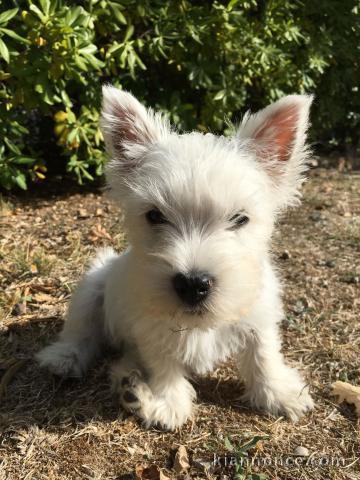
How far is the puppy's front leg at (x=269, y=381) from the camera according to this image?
9.43 ft

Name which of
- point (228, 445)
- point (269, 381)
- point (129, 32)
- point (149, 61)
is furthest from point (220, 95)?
point (228, 445)

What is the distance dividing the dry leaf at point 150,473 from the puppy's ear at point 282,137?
1.67m

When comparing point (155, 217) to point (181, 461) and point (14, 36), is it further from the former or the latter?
point (14, 36)

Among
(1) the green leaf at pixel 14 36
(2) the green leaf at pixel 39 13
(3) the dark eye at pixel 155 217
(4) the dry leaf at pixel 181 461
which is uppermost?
(2) the green leaf at pixel 39 13

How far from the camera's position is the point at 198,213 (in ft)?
8.14

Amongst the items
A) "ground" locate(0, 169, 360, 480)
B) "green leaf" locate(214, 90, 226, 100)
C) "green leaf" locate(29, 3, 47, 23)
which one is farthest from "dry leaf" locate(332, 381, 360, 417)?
"green leaf" locate(214, 90, 226, 100)

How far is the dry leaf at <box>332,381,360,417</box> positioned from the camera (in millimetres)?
2857

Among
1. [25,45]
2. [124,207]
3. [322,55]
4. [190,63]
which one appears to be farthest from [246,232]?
[322,55]

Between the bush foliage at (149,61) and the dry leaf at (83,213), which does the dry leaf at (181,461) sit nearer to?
the bush foliage at (149,61)

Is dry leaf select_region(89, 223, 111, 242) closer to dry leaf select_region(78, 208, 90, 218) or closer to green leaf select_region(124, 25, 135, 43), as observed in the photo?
dry leaf select_region(78, 208, 90, 218)

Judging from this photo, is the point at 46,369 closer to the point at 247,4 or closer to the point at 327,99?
the point at 247,4

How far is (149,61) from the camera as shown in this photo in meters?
6.36

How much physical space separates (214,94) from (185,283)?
180 inches

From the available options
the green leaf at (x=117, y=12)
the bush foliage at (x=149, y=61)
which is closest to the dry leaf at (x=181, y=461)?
the bush foliage at (x=149, y=61)
